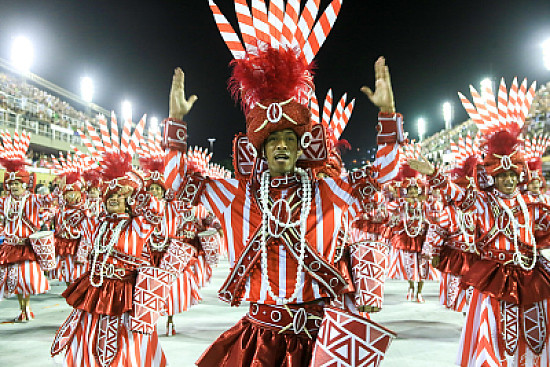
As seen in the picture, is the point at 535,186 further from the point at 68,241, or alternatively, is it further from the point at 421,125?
the point at 421,125

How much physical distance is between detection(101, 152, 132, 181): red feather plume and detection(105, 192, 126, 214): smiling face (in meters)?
0.28

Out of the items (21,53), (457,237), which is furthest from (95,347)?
(21,53)

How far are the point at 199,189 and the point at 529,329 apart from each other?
3263 millimetres

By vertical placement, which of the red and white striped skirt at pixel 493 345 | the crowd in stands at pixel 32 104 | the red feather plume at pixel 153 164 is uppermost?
the crowd in stands at pixel 32 104

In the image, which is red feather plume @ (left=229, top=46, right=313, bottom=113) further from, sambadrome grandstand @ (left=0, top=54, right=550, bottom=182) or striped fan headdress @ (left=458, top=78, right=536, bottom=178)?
sambadrome grandstand @ (left=0, top=54, right=550, bottom=182)

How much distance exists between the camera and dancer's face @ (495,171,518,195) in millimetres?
4055

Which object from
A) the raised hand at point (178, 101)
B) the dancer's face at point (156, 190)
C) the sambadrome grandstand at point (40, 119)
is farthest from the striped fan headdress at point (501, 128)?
the sambadrome grandstand at point (40, 119)

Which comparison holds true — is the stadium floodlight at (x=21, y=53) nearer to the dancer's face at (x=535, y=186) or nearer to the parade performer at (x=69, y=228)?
the parade performer at (x=69, y=228)

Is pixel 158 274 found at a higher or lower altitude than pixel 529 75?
lower

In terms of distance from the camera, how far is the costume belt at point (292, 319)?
2.21 meters

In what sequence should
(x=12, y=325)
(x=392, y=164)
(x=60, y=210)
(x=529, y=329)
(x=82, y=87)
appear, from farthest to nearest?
(x=82, y=87)
(x=60, y=210)
(x=12, y=325)
(x=529, y=329)
(x=392, y=164)

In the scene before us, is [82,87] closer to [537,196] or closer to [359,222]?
[359,222]

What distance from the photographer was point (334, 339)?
1.79 meters

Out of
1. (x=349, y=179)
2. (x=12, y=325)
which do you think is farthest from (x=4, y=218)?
(x=349, y=179)
